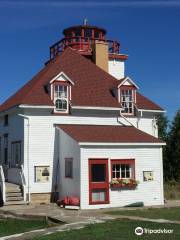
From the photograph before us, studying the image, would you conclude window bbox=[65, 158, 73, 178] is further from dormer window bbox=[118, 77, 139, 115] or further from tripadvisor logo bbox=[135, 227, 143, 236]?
tripadvisor logo bbox=[135, 227, 143, 236]

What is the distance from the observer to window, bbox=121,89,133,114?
28.5 metres

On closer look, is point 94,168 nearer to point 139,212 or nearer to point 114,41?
point 139,212

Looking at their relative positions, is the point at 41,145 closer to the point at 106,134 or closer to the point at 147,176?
the point at 106,134

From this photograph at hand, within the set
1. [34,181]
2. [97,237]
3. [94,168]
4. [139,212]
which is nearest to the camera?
[97,237]

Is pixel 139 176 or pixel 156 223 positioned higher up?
pixel 139 176

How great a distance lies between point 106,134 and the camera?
81.7 ft

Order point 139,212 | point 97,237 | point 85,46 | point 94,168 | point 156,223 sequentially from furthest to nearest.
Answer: point 85,46 → point 94,168 → point 139,212 → point 156,223 → point 97,237

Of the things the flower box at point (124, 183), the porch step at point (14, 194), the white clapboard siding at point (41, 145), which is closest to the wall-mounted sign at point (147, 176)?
the flower box at point (124, 183)

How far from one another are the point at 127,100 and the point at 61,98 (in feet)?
14.5

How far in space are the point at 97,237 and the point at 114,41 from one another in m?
23.9

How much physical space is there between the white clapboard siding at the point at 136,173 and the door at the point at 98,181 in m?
0.21

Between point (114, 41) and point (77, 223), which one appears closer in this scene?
point (77, 223)

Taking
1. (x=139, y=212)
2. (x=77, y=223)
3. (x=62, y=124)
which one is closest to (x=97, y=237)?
(x=77, y=223)

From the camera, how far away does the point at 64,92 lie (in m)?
26.7
